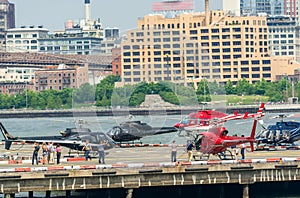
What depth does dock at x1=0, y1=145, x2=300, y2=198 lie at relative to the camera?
206 ft

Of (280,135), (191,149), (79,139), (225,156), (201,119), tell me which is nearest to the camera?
(191,149)

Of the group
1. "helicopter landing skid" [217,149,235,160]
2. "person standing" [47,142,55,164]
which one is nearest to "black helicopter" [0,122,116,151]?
"person standing" [47,142,55,164]

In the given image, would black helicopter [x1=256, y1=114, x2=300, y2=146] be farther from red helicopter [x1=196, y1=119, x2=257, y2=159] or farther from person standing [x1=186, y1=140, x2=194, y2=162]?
person standing [x1=186, y1=140, x2=194, y2=162]

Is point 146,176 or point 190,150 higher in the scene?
point 190,150

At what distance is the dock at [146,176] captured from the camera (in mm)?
62719

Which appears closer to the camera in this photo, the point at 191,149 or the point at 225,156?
the point at 191,149

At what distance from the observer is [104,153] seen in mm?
71000

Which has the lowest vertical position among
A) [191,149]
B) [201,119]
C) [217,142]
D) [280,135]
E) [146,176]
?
[146,176]

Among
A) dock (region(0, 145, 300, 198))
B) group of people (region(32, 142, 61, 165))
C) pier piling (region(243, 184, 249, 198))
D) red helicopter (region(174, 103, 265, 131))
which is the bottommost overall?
pier piling (region(243, 184, 249, 198))

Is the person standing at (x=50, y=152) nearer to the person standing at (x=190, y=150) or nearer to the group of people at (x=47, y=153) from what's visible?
the group of people at (x=47, y=153)

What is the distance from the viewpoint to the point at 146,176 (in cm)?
6394

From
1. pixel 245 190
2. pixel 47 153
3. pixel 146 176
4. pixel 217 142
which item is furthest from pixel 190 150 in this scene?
pixel 47 153

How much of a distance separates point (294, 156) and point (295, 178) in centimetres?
783

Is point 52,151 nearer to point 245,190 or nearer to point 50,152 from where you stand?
point 50,152
